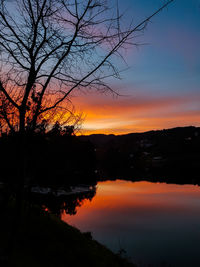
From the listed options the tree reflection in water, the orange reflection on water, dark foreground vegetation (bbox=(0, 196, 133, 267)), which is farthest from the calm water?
dark foreground vegetation (bbox=(0, 196, 133, 267))

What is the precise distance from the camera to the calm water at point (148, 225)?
17203 millimetres

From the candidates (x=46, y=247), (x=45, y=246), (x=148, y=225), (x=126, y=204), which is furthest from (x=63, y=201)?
(x=46, y=247)

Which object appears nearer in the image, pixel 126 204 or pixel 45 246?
pixel 45 246

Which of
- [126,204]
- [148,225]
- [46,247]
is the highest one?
[46,247]

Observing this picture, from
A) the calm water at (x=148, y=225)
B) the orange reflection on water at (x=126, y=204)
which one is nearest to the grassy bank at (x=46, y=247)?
the calm water at (x=148, y=225)

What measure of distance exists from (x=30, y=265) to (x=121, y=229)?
17738 mm

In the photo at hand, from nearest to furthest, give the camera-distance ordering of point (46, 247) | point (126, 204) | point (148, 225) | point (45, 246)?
point (46, 247) → point (45, 246) → point (148, 225) → point (126, 204)

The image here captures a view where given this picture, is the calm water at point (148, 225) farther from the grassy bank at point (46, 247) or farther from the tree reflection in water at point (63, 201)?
the grassy bank at point (46, 247)

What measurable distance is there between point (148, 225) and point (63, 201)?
17.7m

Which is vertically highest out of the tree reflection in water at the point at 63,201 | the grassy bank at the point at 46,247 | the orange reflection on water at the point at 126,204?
the grassy bank at the point at 46,247

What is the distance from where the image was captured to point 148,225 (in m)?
24.5

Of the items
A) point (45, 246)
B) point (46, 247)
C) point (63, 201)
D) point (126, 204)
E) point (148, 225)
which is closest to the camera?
point (46, 247)

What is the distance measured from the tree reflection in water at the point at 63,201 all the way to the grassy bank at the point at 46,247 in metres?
17.1

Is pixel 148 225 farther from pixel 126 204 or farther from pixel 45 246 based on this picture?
pixel 45 246
